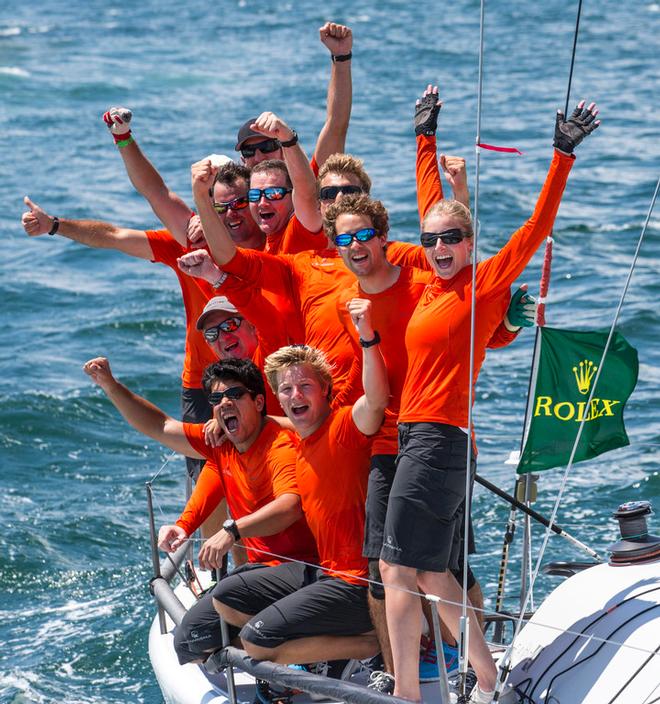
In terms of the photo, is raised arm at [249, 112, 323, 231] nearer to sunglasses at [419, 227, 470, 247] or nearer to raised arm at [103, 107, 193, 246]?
raised arm at [103, 107, 193, 246]

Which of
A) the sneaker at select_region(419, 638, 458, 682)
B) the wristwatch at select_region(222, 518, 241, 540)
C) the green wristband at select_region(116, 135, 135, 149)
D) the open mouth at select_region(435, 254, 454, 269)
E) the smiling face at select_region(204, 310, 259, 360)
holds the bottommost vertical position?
the sneaker at select_region(419, 638, 458, 682)

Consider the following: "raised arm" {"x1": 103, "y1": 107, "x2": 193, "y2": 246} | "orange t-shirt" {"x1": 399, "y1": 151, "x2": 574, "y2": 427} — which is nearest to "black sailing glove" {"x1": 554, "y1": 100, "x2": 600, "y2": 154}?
"orange t-shirt" {"x1": 399, "y1": 151, "x2": 574, "y2": 427}

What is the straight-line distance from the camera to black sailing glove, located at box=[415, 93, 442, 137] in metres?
5.41

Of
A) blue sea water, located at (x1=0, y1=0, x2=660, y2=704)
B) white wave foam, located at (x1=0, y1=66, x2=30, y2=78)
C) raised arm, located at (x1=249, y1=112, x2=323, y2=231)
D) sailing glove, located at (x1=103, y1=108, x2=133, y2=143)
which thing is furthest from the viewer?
white wave foam, located at (x1=0, y1=66, x2=30, y2=78)

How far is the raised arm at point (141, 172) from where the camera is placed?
5.88 m

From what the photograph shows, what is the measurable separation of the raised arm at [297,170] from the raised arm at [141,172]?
0.58 m

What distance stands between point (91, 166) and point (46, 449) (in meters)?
11.0

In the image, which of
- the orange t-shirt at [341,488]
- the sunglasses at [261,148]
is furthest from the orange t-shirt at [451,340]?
the sunglasses at [261,148]

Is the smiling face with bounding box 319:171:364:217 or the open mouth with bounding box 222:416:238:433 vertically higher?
the smiling face with bounding box 319:171:364:217

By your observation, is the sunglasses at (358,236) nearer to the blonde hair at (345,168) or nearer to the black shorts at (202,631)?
the blonde hair at (345,168)

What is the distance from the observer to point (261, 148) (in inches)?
256

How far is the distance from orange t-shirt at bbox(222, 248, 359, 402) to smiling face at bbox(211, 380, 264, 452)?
1.20 ft

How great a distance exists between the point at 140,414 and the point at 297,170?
1.34 m

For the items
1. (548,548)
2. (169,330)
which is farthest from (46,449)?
(548,548)
